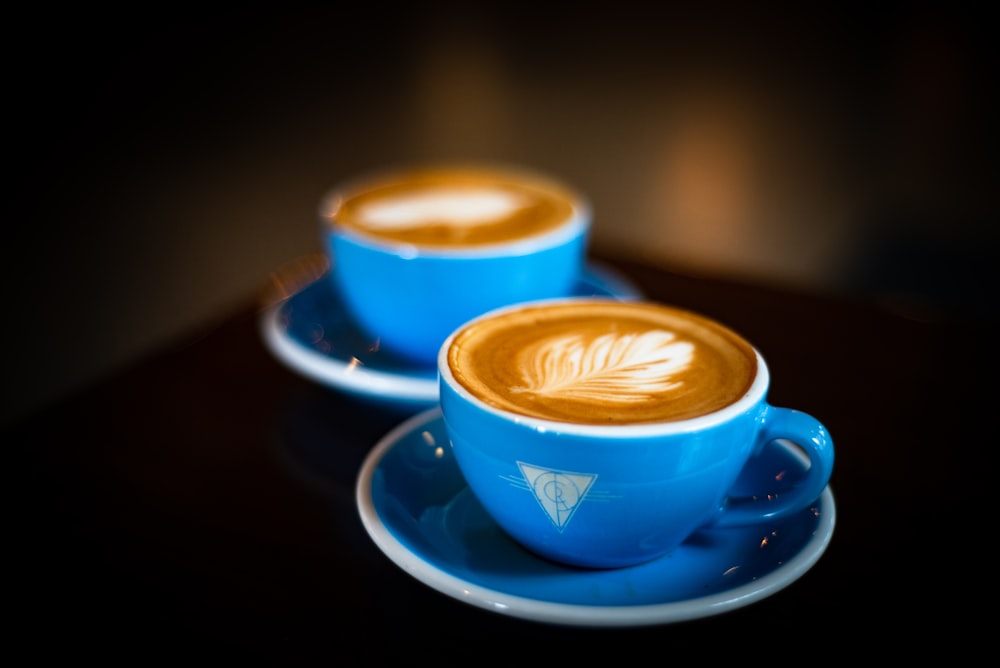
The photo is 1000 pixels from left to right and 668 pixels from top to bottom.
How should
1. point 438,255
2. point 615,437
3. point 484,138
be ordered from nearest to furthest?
point 615,437 < point 438,255 < point 484,138

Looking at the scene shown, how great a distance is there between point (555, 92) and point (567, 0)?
21 centimetres

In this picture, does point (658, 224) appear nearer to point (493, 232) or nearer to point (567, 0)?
point (567, 0)

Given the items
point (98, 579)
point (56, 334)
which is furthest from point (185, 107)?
point (98, 579)

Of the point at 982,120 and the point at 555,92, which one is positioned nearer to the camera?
the point at 982,120

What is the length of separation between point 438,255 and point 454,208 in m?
0.14

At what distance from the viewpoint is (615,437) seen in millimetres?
422

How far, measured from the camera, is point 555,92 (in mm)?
2186

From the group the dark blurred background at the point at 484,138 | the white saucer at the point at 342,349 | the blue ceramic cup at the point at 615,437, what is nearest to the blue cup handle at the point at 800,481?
the blue ceramic cup at the point at 615,437

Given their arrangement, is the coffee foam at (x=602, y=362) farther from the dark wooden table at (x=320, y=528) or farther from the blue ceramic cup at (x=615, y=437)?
the dark wooden table at (x=320, y=528)

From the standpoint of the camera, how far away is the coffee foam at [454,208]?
724 millimetres

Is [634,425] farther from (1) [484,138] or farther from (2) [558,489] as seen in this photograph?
(1) [484,138]

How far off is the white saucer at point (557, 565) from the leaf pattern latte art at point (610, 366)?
8 cm

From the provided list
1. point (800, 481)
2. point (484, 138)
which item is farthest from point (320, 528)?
point (484, 138)

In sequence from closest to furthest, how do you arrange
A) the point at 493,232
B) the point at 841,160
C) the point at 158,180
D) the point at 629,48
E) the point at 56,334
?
the point at 493,232 → the point at 56,334 → the point at 158,180 → the point at 841,160 → the point at 629,48
